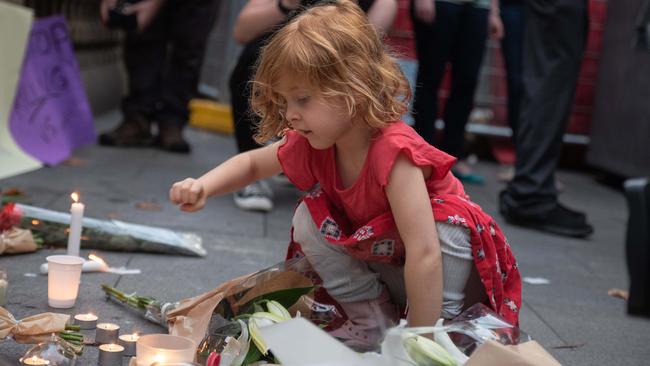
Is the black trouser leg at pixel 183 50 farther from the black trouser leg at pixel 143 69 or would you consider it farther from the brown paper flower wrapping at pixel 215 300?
the brown paper flower wrapping at pixel 215 300

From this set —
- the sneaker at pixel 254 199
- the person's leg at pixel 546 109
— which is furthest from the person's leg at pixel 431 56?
the sneaker at pixel 254 199

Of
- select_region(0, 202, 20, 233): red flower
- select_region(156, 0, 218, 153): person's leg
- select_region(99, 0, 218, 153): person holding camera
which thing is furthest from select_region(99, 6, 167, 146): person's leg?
select_region(0, 202, 20, 233): red flower

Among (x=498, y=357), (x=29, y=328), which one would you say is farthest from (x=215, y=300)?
(x=498, y=357)

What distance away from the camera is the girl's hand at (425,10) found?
18.5ft

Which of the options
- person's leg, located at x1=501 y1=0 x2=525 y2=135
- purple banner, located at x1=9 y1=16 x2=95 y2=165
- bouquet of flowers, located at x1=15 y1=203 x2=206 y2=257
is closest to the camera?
bouquet of flowers, located at x1=15 y1=203 x2=206 y2=257

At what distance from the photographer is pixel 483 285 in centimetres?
262

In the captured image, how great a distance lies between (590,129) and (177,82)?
3.62 meters

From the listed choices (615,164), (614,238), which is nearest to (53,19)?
(614,238)

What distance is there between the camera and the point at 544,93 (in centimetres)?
507

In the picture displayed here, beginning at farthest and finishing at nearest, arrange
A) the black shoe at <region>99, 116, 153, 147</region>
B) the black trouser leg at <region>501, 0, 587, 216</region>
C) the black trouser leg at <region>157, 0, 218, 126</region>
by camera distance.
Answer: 1. the black shoe at <region>99, 116, 153, 147</region>
2. the black trouser leg at <region>157, 0, 218, 126</region>
3. the black trouser leg at <region>501, 0, 587, 216</region>

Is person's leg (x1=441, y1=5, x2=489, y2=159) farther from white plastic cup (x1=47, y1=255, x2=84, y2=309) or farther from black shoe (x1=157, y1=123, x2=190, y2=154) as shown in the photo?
white plastic cup (x1=47, y1=255, x2=84, y2=309)

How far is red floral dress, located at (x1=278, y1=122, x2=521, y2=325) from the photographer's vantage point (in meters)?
2.52

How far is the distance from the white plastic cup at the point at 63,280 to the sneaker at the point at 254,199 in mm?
2088

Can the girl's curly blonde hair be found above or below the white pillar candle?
above
